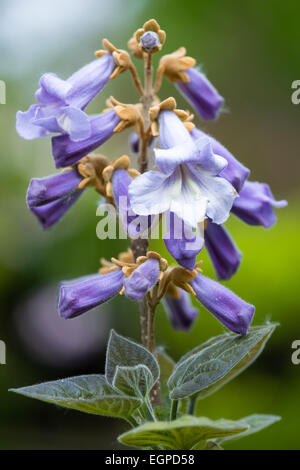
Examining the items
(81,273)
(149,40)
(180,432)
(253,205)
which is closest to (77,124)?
(149,40)

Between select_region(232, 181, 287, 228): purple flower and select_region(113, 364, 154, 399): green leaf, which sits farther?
select_region(232, 181, 287, 228): purple flower

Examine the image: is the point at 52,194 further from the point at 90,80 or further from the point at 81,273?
the point at 81,273

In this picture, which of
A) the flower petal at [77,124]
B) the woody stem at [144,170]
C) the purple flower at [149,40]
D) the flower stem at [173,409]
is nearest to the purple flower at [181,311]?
the woody stem at [144,170]

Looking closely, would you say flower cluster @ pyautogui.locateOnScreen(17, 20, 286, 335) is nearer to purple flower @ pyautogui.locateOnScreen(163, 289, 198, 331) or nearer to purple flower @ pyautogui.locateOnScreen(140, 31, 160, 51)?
purple flower @ pyautogui.locateOnScreen(140, 31, 160, 51)

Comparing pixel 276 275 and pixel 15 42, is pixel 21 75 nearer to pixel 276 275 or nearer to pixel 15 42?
pixel 15 42

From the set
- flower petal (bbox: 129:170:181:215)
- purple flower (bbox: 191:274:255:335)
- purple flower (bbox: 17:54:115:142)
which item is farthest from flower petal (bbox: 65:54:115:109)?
purple flower (bbox: 191:274:255:335)

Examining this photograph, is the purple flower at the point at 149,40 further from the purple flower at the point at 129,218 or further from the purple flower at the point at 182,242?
the purple flower at the point at 182,242
